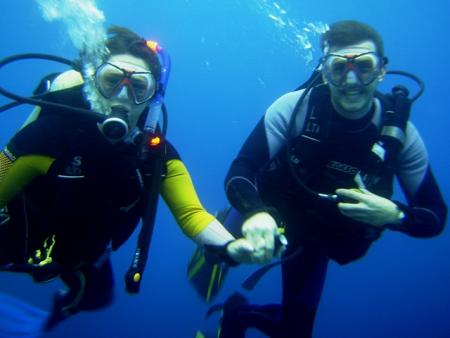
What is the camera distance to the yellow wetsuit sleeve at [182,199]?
2.70m

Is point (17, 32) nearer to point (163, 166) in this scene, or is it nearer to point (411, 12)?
point (411, 12)

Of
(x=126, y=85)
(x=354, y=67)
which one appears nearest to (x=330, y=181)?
(x=354, y=67)

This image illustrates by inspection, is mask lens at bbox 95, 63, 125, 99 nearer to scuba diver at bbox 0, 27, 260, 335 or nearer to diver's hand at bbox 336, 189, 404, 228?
scuba diver at bbox 0, 27, 260, 335

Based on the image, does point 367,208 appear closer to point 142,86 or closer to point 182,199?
point 182,199

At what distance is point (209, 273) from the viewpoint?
436 cm

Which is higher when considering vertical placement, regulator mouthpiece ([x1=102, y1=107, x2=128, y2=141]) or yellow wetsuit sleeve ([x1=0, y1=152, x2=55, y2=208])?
regulator mouthpiece ([x1=102, y1=107, x2=128, y2=141])

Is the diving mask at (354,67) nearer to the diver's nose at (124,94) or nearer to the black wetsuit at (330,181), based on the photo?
the black wetsuit at (330,181)

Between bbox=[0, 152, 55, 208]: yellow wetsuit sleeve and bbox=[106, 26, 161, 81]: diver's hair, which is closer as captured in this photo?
bbox=[0, 152, 55, 208]: yellow wetsuit sleeve

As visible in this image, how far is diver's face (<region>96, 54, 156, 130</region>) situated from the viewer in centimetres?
248

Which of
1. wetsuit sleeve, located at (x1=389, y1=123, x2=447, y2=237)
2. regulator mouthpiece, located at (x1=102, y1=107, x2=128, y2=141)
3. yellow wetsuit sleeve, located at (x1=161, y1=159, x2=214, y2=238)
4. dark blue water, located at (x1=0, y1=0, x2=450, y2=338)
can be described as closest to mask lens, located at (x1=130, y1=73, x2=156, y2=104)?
regulator mouthpiece, located at (x1=102, y1=107, x2=128, y2=141)

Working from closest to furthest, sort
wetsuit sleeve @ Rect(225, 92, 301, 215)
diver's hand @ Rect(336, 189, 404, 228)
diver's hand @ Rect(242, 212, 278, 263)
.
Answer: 1. diver's hand @ Rect(242, 212, 278, 263)
2. diver's hand @ Rect(336, 189, 404, 228)
3. wetsuit sleeve @ Rect(225, 92, 301, 215)

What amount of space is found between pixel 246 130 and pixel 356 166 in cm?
4082

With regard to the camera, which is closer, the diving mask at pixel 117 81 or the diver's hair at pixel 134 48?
the diving mask at pixel 117 81

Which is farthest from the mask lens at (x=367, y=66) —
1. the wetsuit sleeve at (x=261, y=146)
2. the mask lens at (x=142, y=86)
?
the mask lens at (x=142, y=86)
